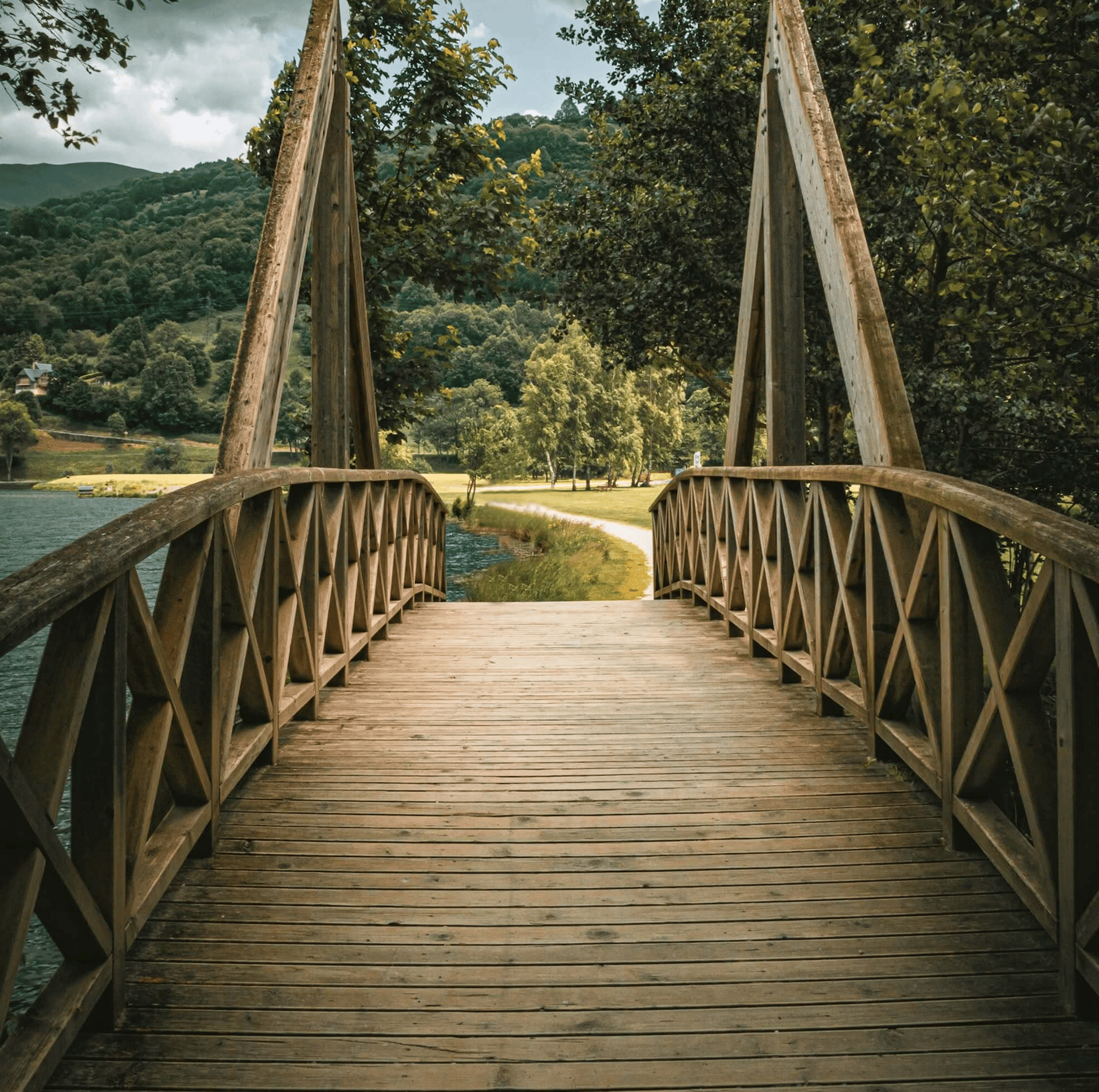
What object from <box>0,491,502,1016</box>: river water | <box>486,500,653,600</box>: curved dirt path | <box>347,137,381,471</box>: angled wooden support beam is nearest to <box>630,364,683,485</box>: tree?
<box>486,500,653,600</box>: curved dirt path

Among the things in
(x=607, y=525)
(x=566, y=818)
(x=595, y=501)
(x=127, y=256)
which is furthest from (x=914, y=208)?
(x=595, y=501)

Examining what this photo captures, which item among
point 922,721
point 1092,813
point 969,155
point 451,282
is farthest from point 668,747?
point 451,282

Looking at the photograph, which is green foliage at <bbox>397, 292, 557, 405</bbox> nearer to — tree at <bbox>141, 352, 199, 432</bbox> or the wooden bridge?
tree at <bbox>141, 352, 199, 432</bbox>

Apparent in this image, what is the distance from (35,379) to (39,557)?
18546 millimetres

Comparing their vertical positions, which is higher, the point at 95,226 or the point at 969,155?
the point at 95,226

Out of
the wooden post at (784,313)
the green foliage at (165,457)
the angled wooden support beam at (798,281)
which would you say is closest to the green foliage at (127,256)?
the green foliage at (165,457)

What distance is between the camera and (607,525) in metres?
22.7

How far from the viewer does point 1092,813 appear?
5.48ft

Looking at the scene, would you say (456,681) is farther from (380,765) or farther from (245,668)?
(245,668)

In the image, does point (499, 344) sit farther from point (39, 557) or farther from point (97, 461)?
point (39, 557)

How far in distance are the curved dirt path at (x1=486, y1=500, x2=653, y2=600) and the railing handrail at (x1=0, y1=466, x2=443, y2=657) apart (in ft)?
45.2

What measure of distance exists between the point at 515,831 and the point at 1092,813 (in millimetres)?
1422

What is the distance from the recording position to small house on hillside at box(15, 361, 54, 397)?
25.2 meters

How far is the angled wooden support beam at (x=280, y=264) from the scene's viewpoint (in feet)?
11.6
